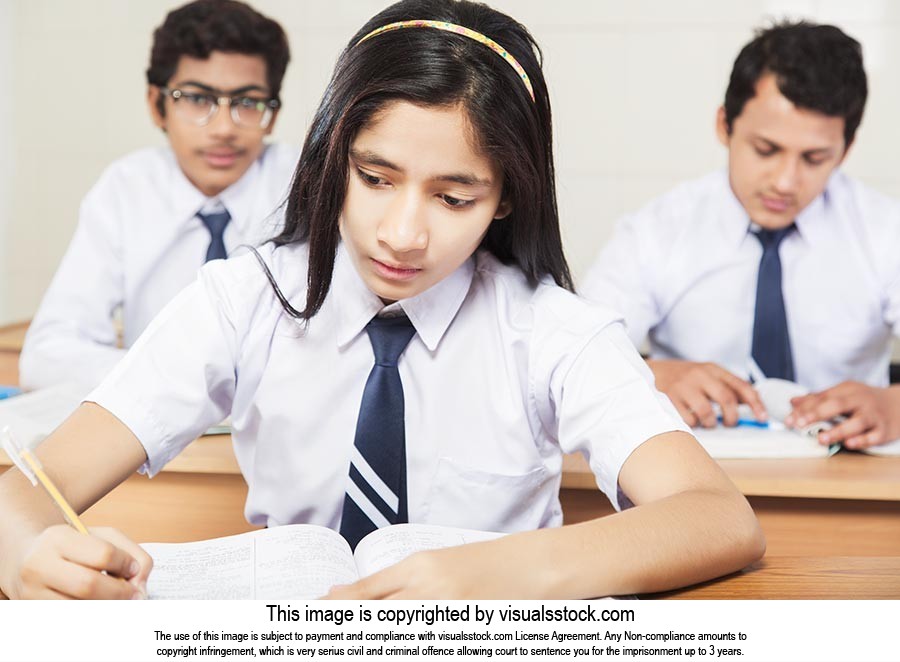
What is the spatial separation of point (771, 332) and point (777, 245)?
21 centimetres

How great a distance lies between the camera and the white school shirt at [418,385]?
1333 mm

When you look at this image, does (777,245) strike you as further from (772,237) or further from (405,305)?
(405,305)

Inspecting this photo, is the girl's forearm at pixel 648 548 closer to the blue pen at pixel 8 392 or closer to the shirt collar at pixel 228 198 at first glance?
the blue pen at pixel 8 392

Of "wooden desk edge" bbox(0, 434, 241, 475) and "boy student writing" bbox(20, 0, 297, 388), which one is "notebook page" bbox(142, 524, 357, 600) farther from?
"boy student writing" bbox(20, 0, 297, 388)

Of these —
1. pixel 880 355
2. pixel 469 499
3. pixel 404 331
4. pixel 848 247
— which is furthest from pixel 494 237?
pixel 880 355

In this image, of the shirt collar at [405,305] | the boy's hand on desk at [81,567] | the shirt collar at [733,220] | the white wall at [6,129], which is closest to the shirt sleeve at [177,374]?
the shirt collar at [405,305]

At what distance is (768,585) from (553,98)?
2238 mm

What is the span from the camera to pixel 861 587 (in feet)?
3.28

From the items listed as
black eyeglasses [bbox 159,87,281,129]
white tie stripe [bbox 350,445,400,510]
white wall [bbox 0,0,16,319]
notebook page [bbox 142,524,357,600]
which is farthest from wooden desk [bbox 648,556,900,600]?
white wall [bbox 0,0,16,319]

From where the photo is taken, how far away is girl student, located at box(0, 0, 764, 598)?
38.0 inches

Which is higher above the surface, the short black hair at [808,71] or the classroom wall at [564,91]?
the classroom wall at [564,91]

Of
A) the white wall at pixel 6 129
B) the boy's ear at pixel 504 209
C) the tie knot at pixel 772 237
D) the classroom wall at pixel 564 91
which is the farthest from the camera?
the white wall at pixel 6 129

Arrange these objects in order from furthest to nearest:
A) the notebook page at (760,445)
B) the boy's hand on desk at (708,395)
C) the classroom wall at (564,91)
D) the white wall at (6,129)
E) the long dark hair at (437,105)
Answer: the white wall at (6,129) → the classroom wall at (564,91) → the boy's hand on desk at (708,395) → the notebook page at (760,445) → the long dark hair at (437,105)
